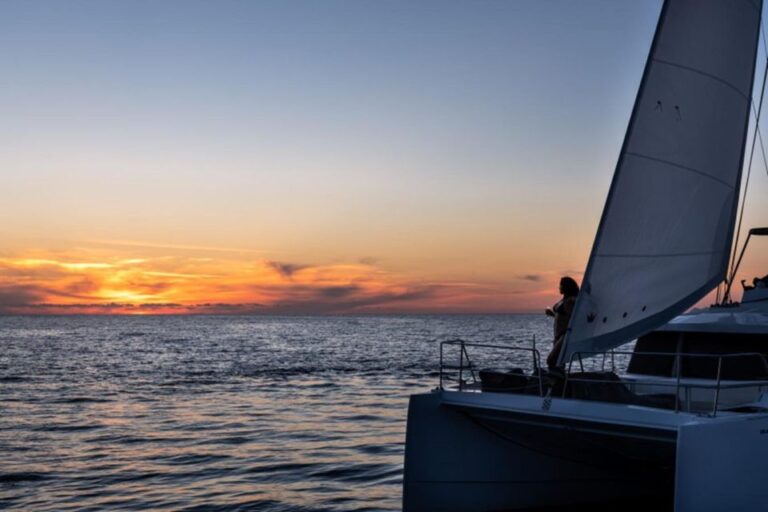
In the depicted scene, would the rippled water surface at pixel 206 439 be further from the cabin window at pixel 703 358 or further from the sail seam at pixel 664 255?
the sail seam at pixel 664 255

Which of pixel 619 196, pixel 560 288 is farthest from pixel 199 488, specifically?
pixel 619 196

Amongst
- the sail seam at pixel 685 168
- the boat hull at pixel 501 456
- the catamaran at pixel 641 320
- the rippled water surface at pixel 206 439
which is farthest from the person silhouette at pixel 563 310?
the rippled water surface at pixel 206 439

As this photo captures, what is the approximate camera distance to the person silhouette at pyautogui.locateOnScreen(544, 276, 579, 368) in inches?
454

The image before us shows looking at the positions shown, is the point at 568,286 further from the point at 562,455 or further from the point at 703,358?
the point at 562,455

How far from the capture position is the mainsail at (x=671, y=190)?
10.2m

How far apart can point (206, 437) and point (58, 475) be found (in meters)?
4.75

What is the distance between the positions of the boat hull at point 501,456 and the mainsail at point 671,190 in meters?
1.33

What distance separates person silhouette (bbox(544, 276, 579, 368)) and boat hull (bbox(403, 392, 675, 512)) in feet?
3.77

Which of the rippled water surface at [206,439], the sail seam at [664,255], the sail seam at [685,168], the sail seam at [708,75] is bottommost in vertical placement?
the rippled water surface at [206,439]

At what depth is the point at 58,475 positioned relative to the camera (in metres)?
16.1

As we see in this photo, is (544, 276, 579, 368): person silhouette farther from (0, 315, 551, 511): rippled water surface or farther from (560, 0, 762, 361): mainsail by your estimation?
(0, 315, 551, 511): rippled water surface

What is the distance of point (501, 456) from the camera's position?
11.2m

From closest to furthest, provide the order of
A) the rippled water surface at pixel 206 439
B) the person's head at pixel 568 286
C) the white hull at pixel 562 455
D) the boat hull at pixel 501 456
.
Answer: the white hull at pixel 562 455
the boat hull at pixel 501 456
the person's head at pixel 568 286
the rippled water surface at pixel 206 439

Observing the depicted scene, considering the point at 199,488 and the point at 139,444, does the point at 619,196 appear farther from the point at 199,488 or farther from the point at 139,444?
the point at 139,444
